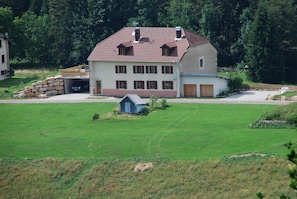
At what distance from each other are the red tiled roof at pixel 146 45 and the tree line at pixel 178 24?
18.8ft

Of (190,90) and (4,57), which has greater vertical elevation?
(4,57)

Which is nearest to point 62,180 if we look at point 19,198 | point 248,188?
point 19,198

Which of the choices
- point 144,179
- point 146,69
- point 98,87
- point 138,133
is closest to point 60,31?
point 98,87

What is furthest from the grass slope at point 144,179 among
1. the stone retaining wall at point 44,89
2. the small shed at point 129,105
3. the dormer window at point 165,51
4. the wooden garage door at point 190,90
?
the stone retaining wall at point 44,89

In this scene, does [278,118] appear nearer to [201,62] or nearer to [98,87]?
[201,62]

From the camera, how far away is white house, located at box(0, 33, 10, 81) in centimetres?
8449

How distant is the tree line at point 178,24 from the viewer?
257 feet

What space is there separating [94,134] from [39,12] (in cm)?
4639

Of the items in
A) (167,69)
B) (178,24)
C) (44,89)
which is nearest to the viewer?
(167,69)

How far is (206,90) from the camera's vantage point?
7125 centimetres

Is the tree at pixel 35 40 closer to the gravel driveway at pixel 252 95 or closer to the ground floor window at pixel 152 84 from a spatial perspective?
the ground floor window at pixel 152 84

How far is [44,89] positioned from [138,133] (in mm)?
17700

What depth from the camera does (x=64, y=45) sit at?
94500mm

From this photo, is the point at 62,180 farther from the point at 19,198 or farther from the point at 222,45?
the point at 222,45
